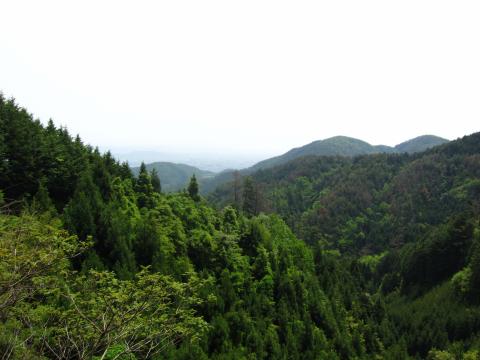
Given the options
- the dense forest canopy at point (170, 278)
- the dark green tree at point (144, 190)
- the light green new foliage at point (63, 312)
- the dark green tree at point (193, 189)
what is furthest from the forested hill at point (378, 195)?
the light green new foliage at point (63, 312)

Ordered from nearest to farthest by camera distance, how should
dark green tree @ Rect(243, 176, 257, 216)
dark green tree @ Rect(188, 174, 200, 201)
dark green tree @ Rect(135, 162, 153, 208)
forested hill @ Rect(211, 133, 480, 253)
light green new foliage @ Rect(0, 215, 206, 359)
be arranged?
1. light green new foliage @ Rect(0, 215, 206, 359)
2. dark green tree @ Rect(135, 162, 153, 208)
3. dark green tree @ Rect(188, 174, 200, 201)
4. dark green tree @ Rect(243, 176, 257, 216)
5. forested hill @ Rect(211, 133, 480, 253)

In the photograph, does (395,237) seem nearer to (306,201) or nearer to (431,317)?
(306,201)

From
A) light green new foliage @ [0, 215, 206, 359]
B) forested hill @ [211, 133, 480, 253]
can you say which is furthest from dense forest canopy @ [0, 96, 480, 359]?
forested hill @ [211, 133, 480, 253]

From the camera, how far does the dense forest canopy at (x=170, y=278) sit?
9.34 m

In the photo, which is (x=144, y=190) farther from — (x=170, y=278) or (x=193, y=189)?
(x=170, y=278)

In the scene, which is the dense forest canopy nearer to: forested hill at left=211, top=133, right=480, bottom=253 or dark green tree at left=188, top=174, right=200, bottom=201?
dark green tree at left=188, top=174, right=200, bottom=201

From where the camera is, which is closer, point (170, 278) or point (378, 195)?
point (170, 278)

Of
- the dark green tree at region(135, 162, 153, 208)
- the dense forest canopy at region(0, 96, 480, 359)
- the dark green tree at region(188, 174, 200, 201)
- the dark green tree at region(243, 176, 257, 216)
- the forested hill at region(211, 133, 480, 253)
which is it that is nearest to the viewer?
the dense forest canopy at region(0, 96, 480, 359)

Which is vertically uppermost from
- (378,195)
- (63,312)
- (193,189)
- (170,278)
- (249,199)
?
(193,189)

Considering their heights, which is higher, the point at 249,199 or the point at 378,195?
the point at 249,199

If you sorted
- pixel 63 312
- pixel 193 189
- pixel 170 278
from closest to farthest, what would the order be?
pixel 63 312
pixel 170 278
pixel 193 189

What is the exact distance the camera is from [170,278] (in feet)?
36.6

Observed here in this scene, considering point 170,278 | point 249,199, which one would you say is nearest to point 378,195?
point 249,199

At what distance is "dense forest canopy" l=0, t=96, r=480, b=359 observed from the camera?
9336 millimetres
